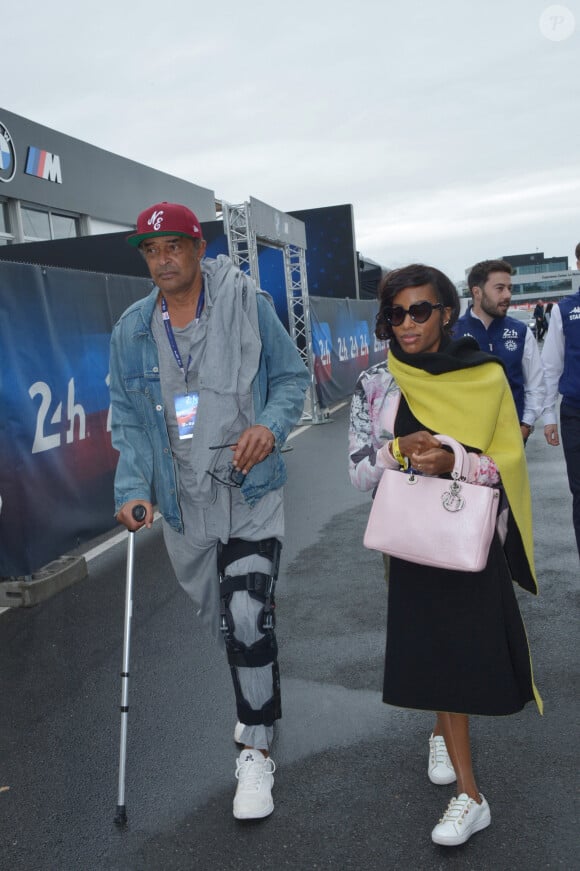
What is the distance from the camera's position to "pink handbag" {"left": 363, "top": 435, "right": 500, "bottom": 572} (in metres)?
2.61

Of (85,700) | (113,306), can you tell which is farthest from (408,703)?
(113,306)

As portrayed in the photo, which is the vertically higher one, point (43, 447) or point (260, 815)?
point (43, 447)

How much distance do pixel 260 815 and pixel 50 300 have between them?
4894mm

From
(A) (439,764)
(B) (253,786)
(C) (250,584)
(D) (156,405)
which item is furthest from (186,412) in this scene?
(A) (439,764)

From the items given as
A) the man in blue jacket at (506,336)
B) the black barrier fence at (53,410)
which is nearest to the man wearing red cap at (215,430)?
the man in blue jacket at (506,336)

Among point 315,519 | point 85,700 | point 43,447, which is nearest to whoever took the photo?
point 85,700

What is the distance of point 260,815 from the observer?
10.1 ft

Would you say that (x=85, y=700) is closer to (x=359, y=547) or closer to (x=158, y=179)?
(x=359, y=547)

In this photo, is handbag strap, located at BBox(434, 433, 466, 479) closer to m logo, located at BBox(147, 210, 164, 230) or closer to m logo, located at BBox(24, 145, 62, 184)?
m logo, located at BBox(147, 210, 164, 230)

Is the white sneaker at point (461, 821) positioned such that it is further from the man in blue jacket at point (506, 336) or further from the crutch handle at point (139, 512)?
the man in blue jacket at point (506, 336)

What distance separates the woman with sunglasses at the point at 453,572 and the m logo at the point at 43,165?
2170cm

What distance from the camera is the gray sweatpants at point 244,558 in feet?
10.6

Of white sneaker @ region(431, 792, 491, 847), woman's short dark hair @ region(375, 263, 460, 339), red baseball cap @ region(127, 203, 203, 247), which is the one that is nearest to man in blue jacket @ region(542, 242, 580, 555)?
woman's short dark hair @ region(375, 263, 460, 339)

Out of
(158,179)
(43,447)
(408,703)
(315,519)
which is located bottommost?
(315,519)
